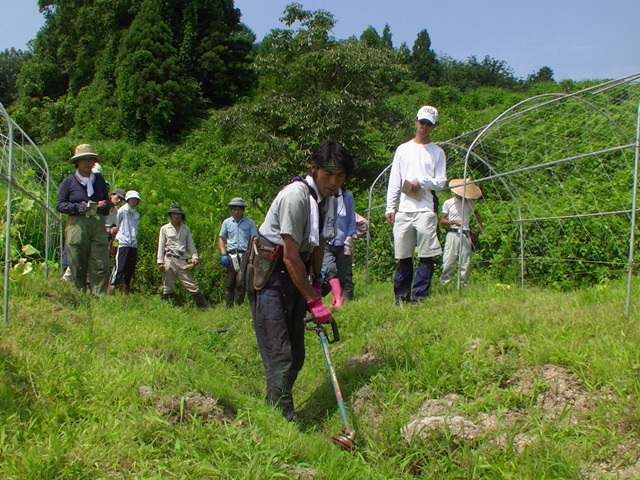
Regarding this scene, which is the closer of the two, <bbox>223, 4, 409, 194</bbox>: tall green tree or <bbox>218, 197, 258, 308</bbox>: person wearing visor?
<bbox>218, 197, 258, 308</bbox>: person wearing visor

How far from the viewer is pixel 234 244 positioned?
8.61 m

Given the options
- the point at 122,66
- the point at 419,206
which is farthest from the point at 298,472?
the point at 122,66

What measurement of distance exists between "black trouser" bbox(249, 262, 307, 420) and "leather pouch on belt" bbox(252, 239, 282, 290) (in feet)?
0.15

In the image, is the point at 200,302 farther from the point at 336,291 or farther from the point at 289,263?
the point at 289,263

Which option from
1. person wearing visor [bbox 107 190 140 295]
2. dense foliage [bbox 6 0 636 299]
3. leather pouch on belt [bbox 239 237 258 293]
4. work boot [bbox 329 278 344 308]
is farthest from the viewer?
dense foliage [bbox 6 0 636 299]

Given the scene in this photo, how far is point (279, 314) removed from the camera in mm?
3971

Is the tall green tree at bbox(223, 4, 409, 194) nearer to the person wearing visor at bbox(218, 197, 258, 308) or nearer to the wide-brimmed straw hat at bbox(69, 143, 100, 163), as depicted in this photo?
the person wearing visor at bbox(218, 197, 258, 308)

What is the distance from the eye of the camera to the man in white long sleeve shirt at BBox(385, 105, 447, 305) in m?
5.73

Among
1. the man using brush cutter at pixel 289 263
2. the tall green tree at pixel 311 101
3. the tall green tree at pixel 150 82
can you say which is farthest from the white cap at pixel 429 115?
the tall green tree at pixel 150 82

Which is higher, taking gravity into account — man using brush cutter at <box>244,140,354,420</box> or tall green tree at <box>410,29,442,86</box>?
tall green tree at <box>410,29,442,86</box>

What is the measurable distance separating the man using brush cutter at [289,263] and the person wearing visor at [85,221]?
2965mm

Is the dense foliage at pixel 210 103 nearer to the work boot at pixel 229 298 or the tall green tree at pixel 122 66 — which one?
the tall green tree at pixel 122 66

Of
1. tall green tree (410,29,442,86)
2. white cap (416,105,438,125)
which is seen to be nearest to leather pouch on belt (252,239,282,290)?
white cap (416,105,438,125)

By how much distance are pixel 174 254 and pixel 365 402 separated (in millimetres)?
5085
